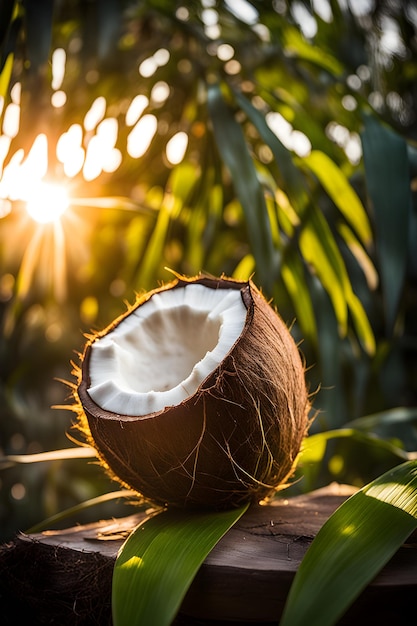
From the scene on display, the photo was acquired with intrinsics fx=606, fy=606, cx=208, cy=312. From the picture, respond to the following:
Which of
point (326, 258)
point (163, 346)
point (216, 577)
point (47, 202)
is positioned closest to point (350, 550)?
point (216, 577)

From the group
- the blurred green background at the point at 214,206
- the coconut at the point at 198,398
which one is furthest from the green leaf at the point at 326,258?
the coconut at the point at 198,398

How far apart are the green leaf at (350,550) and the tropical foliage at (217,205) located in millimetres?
160

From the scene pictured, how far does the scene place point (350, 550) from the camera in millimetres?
277

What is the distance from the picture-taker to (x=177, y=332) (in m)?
0.41

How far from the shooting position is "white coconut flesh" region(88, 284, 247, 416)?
341 millimetres

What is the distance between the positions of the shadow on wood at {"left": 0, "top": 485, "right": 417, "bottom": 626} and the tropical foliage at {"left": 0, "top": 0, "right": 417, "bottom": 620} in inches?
4.5

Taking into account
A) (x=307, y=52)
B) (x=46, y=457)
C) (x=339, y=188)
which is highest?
(x=307, y=52)

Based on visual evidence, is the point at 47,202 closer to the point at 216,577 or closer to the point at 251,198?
the point at 251,198

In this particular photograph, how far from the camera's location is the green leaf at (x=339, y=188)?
1.91 ft

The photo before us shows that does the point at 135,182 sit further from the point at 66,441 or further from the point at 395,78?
the point at 395,78

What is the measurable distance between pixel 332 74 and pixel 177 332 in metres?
0.38

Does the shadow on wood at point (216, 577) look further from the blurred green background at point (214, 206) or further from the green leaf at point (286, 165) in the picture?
the green leaf at point (286, 165)

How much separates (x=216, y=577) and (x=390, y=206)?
30 centimetres

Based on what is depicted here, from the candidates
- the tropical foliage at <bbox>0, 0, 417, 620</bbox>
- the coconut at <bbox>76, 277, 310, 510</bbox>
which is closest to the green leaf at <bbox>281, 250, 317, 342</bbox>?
the tropical foliage at <bbox>0, 0, 417, 620</bbox>
